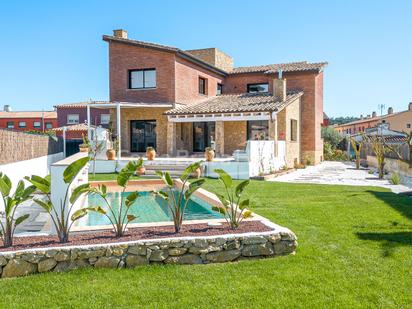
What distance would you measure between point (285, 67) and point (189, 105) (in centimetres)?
1044

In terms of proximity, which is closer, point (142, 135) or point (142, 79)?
point (142, 79)

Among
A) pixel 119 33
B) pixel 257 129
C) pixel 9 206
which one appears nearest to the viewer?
pixel 9 206

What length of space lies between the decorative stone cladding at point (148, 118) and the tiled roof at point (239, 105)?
1.65 meters

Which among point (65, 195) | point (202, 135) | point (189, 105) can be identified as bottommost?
point (65, 195)

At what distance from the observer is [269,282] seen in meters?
5.88

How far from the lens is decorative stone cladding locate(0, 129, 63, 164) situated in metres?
14.1

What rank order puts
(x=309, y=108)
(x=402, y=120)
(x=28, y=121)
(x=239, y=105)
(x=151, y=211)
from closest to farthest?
(x=151, y=211)
(x=239, y=105)
(x=309, y=108)
(x=402, y=120)
(x=28, y=121)

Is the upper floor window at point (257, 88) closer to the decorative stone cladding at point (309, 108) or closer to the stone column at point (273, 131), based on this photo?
the decorative stone cladding at point (309, 108)

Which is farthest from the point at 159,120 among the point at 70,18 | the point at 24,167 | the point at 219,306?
the point at 219,306

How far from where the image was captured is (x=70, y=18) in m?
21.3

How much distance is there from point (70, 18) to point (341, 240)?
1926cm

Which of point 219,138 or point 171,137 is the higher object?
point 171,137

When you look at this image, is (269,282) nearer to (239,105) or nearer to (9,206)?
(9,206)

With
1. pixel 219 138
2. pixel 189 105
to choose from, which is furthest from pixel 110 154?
pixel 189 105
